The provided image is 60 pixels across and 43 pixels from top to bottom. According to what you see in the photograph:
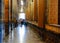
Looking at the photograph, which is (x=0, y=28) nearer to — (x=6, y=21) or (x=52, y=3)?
(x=52, y=3)

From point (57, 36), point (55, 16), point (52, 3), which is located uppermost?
point (52, 3)

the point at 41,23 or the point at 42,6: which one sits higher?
the point at 42,6

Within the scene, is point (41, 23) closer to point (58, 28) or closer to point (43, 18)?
point (43, 18)

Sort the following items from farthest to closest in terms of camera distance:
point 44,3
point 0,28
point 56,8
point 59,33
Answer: point 44,3 → point 56,8 → point 59,33 → point 0,28

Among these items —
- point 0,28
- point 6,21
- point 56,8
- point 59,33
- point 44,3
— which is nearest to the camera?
point 0,28

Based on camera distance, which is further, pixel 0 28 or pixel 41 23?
pixel 41 23

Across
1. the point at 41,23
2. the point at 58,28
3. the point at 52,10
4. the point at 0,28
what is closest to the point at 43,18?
the point at 41,23

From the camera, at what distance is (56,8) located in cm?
744

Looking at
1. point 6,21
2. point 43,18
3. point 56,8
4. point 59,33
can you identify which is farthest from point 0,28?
point 6,21

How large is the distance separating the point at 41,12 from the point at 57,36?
222 inches

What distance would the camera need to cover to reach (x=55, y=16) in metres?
7.56

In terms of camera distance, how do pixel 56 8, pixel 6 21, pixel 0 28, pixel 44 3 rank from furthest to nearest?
pixel 6 21 → pixel 44 3 → pixel 56 8 → pixel 0 28

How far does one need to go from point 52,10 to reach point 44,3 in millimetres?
2722

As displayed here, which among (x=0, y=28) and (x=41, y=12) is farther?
(x=41, y=12)
